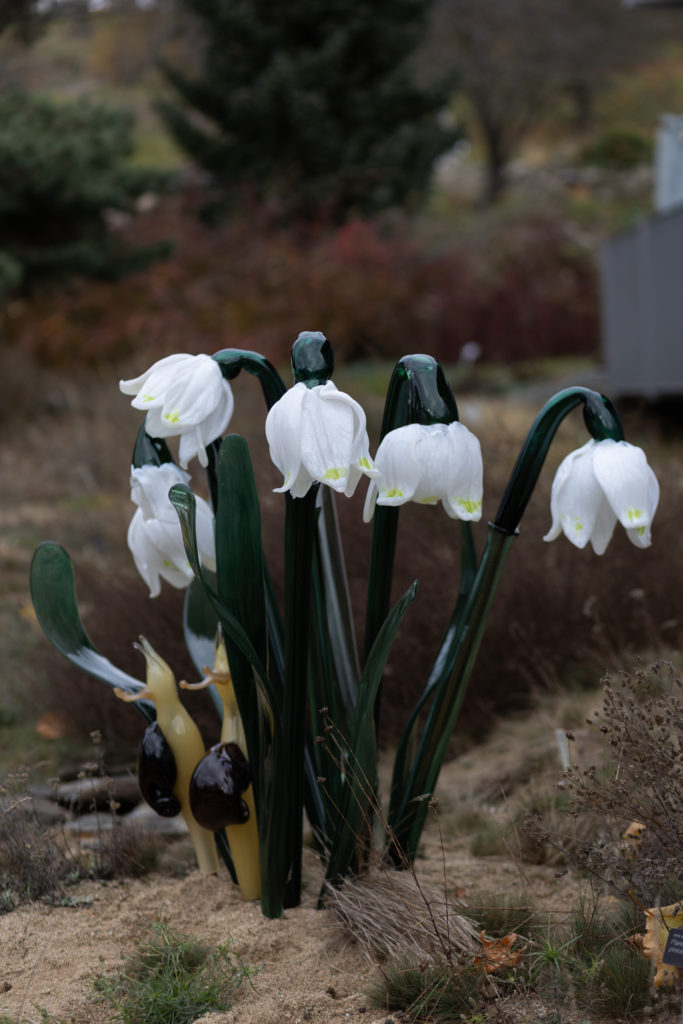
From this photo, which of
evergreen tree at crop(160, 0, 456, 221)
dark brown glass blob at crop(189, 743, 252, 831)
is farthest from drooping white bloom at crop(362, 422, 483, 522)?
evergreen tree at crop(160, 0, 456, 221)

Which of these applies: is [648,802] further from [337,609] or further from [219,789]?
[219,789]

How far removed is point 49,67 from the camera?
1206 inches

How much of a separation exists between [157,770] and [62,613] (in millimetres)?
386

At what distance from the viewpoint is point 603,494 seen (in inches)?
68.1

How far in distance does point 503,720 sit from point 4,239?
27.3 ft

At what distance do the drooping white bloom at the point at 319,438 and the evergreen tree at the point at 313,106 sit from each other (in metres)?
13.0

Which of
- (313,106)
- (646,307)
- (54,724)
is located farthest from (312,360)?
(313,106)

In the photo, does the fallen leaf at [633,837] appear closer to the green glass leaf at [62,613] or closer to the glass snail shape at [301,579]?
the glass snail shape at [301,579]

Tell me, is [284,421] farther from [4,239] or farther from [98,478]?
[4,239]

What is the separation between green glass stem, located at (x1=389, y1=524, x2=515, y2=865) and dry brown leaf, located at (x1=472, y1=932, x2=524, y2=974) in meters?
0.22

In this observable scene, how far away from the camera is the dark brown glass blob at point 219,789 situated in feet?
6.54

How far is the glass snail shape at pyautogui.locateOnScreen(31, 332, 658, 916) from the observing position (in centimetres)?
166

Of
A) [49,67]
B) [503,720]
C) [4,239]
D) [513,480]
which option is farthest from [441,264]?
[49,67]

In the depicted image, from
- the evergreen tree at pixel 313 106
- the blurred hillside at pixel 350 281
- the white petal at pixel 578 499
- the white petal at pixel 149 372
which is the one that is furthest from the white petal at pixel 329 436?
the evergreen tree at pixel 313 106
